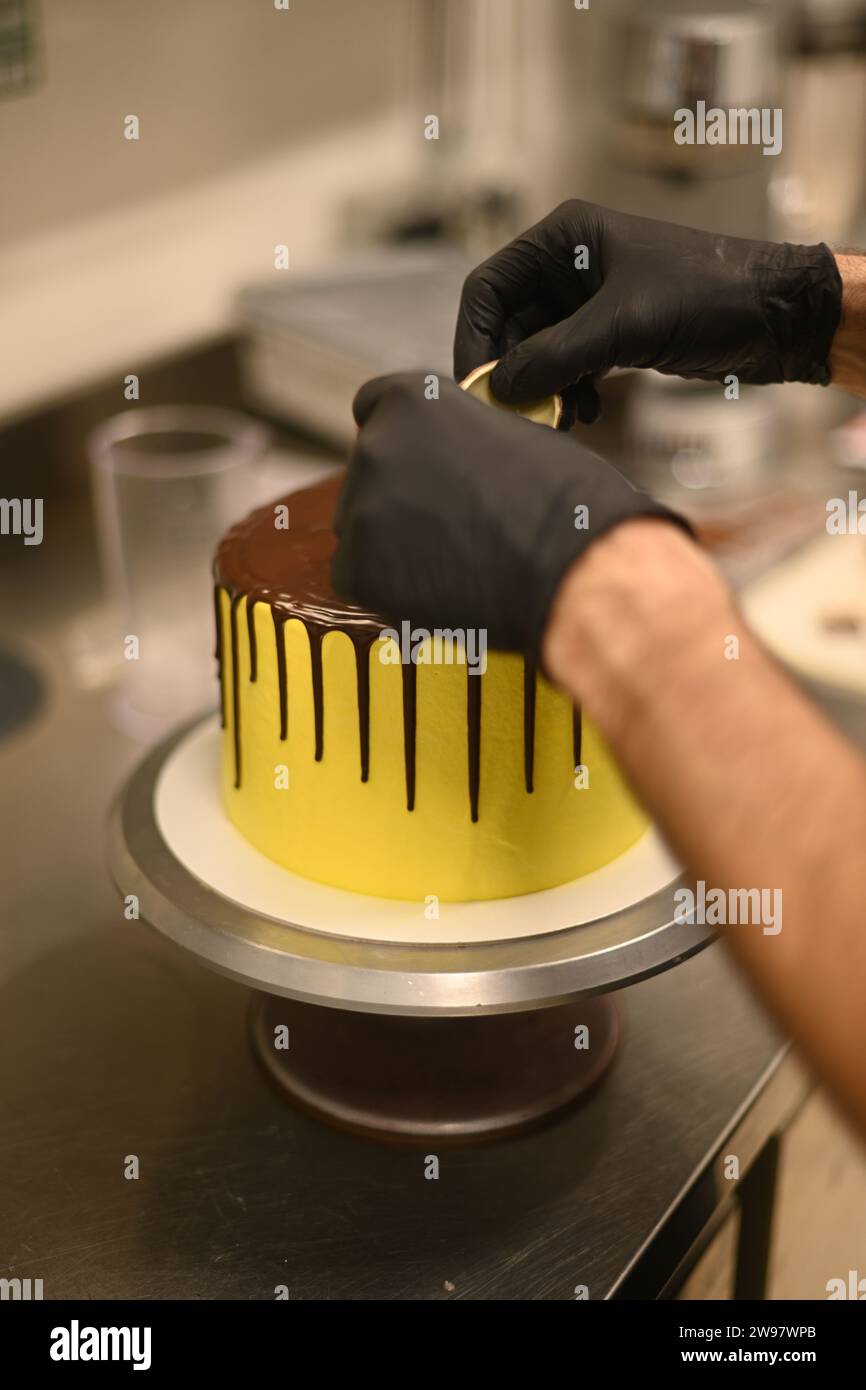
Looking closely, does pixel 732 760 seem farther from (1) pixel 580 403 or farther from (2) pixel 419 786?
(1) pixel 580 403

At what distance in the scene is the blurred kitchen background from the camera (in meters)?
1.74

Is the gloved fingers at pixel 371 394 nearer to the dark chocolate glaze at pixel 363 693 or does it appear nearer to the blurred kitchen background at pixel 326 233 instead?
the dark chocolate glaze at pixel 363 693

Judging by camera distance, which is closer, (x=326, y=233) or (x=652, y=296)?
(x=652, y=296)

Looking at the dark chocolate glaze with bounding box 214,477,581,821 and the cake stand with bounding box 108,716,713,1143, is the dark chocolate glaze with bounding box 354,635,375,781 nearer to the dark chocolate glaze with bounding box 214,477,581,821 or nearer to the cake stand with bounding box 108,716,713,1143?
the dark chocolate glaze with bounding box 214,477,581,821

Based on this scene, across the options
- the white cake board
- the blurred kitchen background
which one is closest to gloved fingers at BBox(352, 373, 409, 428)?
the white cake board

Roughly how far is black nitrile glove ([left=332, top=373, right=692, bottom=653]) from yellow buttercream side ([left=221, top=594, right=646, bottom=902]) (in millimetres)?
129

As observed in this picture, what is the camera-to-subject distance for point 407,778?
97 centimetres

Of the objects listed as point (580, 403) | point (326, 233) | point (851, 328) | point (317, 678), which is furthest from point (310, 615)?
point (326, 233)

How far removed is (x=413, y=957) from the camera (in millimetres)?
920

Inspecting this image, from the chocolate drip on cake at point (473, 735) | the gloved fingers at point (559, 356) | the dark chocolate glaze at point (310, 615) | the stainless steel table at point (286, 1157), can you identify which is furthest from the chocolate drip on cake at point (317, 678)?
the stainless steel table at point (286, 1157)

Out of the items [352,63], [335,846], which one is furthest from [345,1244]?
[352,63]

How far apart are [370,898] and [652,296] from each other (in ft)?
1.66
